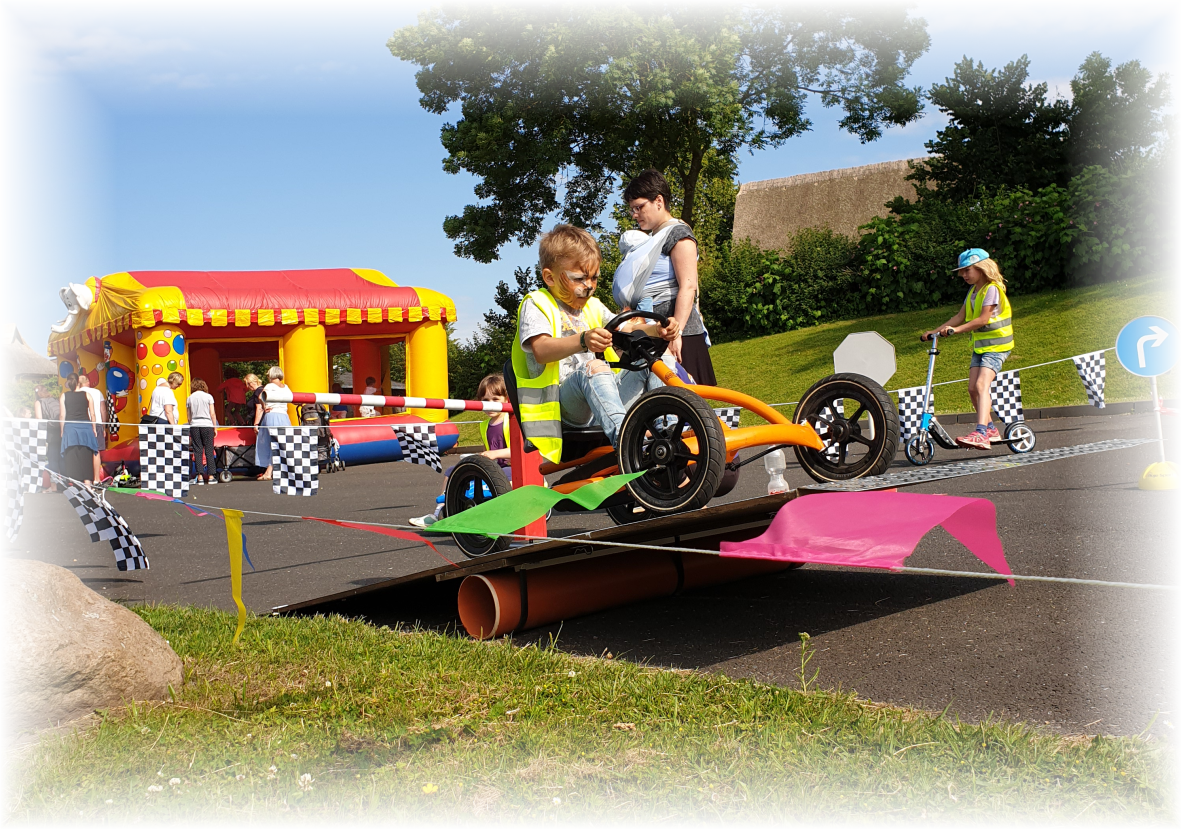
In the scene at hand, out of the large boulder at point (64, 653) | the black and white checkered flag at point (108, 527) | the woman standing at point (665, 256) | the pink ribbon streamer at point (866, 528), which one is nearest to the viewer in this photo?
the pink ribbon streamer at point (866, 528)

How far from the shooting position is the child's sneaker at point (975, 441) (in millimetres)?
9031

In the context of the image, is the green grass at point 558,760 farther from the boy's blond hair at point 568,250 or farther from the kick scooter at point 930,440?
the kick scooter at point 930,440

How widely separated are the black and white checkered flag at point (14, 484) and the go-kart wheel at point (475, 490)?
355 cm

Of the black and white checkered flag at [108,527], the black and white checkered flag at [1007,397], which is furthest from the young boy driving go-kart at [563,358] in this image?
the black and white checkered flag at [1007,397]

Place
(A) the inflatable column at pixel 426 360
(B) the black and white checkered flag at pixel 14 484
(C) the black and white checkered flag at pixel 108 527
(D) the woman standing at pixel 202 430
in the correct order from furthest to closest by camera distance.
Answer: (A) the inflatable column at pixel 426 360 < (D) the woman standing at pixel 202 430 < (B) the black and white checkered flag at pixel 14 484 < (C) the black and white checkered flag at pixel 108 527

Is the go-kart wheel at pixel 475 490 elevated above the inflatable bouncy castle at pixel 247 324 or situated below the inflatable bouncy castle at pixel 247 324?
below

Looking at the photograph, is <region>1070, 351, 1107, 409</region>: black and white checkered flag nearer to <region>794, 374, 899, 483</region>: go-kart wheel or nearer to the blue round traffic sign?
the blue round traffic sign

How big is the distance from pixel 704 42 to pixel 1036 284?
33.1ft

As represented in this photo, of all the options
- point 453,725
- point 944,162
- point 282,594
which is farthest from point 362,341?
point 453,725

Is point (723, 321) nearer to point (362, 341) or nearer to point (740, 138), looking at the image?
point (740, 138)

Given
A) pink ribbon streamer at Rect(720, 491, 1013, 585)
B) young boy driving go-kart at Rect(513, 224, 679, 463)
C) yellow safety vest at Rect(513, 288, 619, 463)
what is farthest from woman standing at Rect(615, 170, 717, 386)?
pink ribbon streamer at Rect(720, 491, 1013, 585)

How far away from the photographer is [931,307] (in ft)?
72.8

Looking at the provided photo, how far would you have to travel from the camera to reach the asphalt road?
3229 millimetres

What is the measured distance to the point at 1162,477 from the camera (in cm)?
670
